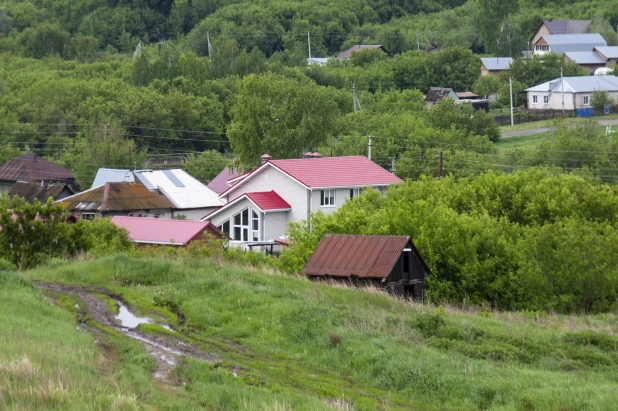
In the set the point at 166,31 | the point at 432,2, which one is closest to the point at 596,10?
the point at 432,2

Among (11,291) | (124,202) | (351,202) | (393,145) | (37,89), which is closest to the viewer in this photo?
(11,291)

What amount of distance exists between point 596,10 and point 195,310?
12936 centimetres

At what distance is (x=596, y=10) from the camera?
445 ft

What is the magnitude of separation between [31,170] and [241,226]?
971 inches

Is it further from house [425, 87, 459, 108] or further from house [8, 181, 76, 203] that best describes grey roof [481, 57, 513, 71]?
house [8, 181, 76, 203]

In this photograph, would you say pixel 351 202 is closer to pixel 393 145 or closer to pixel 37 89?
pixel 393 145

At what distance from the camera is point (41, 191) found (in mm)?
58469

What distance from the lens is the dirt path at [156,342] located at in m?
13.6

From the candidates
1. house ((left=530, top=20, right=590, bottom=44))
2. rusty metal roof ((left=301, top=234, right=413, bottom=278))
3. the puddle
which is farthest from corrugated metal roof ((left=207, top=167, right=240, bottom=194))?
house ((left=530, top=20, right=590, bottom=44))

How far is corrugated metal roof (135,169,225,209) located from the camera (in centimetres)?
5319

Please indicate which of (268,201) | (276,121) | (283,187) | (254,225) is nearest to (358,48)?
(276,121)

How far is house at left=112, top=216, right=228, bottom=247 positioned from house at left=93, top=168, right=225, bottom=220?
8.96 meters

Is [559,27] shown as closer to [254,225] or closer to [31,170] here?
[31,170]

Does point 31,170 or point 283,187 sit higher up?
point 31,170
